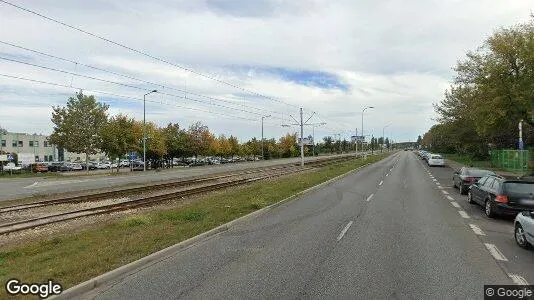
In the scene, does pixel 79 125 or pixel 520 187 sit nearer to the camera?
pixel 520 187

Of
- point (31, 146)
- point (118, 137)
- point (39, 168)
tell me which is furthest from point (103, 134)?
point (31, 146)

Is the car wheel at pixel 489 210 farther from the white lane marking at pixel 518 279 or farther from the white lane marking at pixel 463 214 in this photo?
the white lane marking at pixel 518 279

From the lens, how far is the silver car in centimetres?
930

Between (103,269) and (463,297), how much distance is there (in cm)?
591

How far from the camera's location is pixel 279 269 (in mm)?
8133

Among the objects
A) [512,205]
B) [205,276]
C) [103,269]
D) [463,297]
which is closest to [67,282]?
[103,269]

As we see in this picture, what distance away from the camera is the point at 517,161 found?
4047cm

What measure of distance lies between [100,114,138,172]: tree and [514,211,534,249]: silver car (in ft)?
162

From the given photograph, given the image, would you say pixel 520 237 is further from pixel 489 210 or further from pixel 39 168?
pixel 39 168

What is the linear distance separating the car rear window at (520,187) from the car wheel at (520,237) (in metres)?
3.91

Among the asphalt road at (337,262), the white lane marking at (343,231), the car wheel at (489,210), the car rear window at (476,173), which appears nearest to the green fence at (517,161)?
the car rear window at (476,173)

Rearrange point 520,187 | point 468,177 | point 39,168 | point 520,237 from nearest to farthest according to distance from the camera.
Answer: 1. point 520,237
2. point 520,187
3. point 468,177
4. point 39,168

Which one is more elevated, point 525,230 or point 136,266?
point 525,230

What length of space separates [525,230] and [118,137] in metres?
50.5
